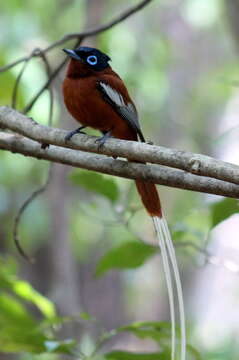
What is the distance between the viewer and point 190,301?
9547 millimetres

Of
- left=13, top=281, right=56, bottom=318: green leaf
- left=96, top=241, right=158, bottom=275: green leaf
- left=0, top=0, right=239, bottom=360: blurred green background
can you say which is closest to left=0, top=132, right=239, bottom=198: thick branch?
left=96, top=241, right=158, bottom=275: green leaf

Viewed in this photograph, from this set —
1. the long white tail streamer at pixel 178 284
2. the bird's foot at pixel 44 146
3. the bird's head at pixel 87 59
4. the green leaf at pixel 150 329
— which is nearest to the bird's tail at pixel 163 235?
the long white tail streamer at pixel 178 284

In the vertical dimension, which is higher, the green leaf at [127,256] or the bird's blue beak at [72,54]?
the bird's blue beak at [72,54]

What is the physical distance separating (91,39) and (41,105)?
0.72m

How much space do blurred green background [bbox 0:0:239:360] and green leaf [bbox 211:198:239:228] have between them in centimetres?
177

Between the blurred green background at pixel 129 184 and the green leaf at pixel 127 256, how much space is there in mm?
1595

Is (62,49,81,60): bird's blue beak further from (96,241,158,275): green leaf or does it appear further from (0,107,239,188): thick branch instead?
(96,241,158,275): green leaf

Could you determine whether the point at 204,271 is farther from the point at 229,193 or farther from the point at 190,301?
the point at 229,193

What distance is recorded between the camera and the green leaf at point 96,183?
11.0 feet

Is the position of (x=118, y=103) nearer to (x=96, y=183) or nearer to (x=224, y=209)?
(x=96, y=183)

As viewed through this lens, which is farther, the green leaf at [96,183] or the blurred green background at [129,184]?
the blurred green background at [129,184]

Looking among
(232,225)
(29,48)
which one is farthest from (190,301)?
(29,48)

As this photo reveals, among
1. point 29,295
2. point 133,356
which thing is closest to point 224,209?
point 133,356

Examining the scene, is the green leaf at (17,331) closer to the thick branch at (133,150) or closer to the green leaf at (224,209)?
the thick branch at (133,150)
